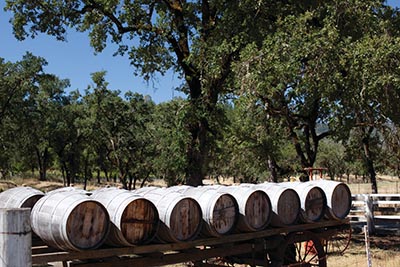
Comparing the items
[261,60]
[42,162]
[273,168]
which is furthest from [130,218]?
[42,162]

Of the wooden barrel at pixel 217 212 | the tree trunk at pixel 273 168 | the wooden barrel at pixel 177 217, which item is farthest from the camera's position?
the tree trunk at pixel 273 168

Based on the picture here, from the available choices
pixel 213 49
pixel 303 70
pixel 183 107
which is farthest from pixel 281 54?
pixel 183 107

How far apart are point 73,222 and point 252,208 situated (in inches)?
122

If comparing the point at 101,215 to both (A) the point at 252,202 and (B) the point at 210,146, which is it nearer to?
(A) the point at 252,202

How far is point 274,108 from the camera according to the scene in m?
16.7

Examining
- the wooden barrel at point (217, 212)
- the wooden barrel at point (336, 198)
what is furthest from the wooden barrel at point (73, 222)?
the wooden barrel at point (336, 198)

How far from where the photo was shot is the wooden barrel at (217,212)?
6938 mm

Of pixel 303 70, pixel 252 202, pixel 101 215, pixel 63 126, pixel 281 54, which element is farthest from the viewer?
pixel 63 126

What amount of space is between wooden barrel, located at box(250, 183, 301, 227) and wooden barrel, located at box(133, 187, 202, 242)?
1798 mm

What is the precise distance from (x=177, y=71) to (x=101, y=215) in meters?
12.4

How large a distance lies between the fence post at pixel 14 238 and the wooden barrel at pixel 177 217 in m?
3.69

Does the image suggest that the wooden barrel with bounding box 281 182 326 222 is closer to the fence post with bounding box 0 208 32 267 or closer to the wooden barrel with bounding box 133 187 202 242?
the wooden barrel with bounding box 133 187 202 242

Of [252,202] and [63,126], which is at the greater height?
[63,126]

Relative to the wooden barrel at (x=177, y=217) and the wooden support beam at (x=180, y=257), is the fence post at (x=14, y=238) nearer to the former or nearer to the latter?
the wooden support beam at (x=180, y=257)
